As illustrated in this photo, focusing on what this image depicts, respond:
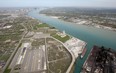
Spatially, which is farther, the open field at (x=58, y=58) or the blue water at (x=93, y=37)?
the blue water at (x=93, y=37)

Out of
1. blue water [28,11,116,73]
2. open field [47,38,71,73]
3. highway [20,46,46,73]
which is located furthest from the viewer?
blue water [28,11,116,73]

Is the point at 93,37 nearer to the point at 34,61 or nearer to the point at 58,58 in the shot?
the point at 58,58

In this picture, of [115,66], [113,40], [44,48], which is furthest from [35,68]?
[113,40]

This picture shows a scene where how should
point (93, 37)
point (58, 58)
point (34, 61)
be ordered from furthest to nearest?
point (93, 37) < point (58, 58) < point (34, 61)

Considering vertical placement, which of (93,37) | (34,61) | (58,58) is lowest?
(34,61)

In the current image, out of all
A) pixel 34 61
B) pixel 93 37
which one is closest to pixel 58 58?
pixel 34 61

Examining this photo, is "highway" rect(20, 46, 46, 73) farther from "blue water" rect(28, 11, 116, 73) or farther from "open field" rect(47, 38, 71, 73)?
"blue water" rect(28, 11, 116, 73)

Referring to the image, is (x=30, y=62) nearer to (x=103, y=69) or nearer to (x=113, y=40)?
(x=103, y=69)

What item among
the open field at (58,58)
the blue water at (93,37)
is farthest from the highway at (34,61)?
the blue water at (93,37)

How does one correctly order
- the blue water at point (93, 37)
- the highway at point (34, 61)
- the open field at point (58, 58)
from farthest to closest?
the blue water at point (93, 37) < the highway at point (34, 61) < the open field at point (58, 58)

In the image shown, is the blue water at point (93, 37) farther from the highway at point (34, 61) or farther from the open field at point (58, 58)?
the highway at point (34, 61)

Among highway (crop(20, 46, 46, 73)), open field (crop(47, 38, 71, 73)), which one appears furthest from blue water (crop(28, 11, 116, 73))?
highway (crop(20, 46, 46, 73))
